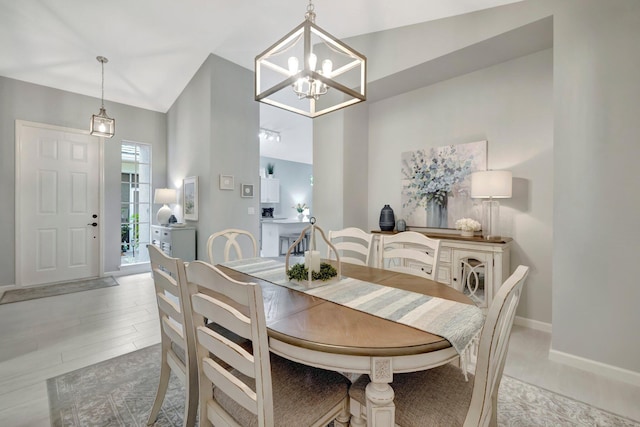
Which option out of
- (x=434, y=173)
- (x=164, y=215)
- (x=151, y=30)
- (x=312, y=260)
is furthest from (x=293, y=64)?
(x=164, y=215)

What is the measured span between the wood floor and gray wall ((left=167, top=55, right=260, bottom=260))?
4.66 ft

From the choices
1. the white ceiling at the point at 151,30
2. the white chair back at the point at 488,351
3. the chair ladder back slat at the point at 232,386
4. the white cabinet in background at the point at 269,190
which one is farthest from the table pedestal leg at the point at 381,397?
the white cabinet in background at the point at 269,190

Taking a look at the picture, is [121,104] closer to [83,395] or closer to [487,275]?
[83,395]

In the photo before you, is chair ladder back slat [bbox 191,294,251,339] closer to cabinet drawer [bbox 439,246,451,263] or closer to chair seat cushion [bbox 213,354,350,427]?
chair seat cushion [bbox 213,354,350,427]

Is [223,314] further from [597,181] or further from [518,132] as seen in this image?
[518,132]

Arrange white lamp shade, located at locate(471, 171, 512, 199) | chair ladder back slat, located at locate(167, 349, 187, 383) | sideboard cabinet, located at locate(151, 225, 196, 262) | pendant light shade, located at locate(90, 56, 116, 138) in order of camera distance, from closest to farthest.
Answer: chair ladder back slat, located at locate(167, 349, 187, 383), white lamp shade, located at locate(471, 171, 512, 199), pendant light shade, located at locate(90, 56, 116, 138), sideboard cabinet, located at locate(151, 225, 196, 262)

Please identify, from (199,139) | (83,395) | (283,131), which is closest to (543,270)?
(83,395)

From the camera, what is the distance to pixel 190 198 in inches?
175

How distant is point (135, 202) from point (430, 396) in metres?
5.50

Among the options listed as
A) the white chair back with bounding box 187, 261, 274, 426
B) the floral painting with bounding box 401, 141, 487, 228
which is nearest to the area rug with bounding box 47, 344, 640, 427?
→ the white chair back with bounding box 187, 261, 274, 426

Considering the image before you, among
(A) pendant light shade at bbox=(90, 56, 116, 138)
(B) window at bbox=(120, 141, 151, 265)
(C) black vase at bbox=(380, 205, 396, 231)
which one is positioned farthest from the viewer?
(B) window at bbox=(120, 141, 151, 265)

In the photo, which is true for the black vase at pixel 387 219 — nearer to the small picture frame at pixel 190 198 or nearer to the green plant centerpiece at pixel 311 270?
the green plant centerpiece at pixel 311 270

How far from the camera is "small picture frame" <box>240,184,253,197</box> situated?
444 cm

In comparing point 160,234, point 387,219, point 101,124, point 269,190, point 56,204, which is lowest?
point 160,234
